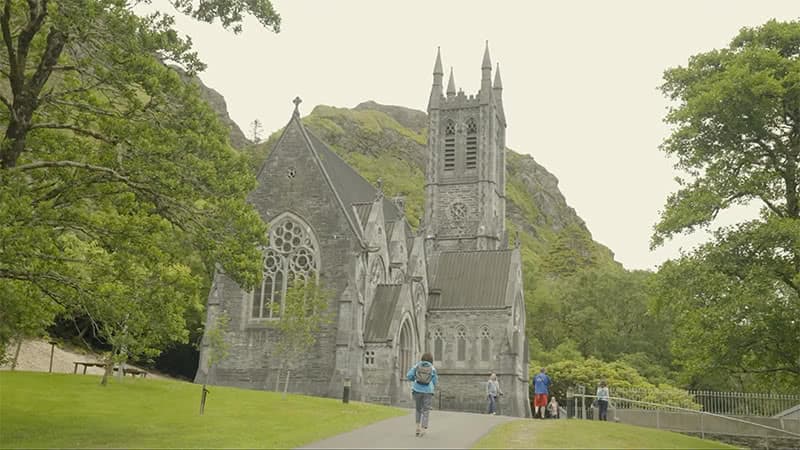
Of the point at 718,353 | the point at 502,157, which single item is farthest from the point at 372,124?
the point at 718,353

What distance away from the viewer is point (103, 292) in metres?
17.0

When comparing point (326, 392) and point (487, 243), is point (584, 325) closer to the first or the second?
point (487, 243)

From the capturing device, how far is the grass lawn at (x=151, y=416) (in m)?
16.7

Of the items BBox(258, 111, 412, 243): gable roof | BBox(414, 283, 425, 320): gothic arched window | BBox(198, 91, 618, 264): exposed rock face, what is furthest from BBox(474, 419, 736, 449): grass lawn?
BBox(198, 91, 618, 264): exposed rock face

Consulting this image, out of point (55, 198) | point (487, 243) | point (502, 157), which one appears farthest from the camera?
point (502, 157)

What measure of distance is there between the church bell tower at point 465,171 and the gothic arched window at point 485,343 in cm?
1274

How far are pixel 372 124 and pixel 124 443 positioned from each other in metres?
168

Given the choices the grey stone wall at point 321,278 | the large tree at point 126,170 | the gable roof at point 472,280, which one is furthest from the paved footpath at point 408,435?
the gable roof at point 472,280

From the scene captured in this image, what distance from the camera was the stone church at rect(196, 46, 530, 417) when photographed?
1503 inches

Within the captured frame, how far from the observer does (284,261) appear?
132ft

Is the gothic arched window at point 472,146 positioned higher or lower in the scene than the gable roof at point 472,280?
higher

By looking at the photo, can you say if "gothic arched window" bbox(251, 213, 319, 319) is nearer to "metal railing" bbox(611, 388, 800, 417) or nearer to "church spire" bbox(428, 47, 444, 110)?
"metal railing" bbox(611, 388, 800, 417)

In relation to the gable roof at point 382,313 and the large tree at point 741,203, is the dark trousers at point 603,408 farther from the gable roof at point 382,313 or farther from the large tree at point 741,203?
the gable roof at point 382,313

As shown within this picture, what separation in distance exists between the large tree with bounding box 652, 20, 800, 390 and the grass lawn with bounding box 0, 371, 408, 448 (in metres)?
9.75
